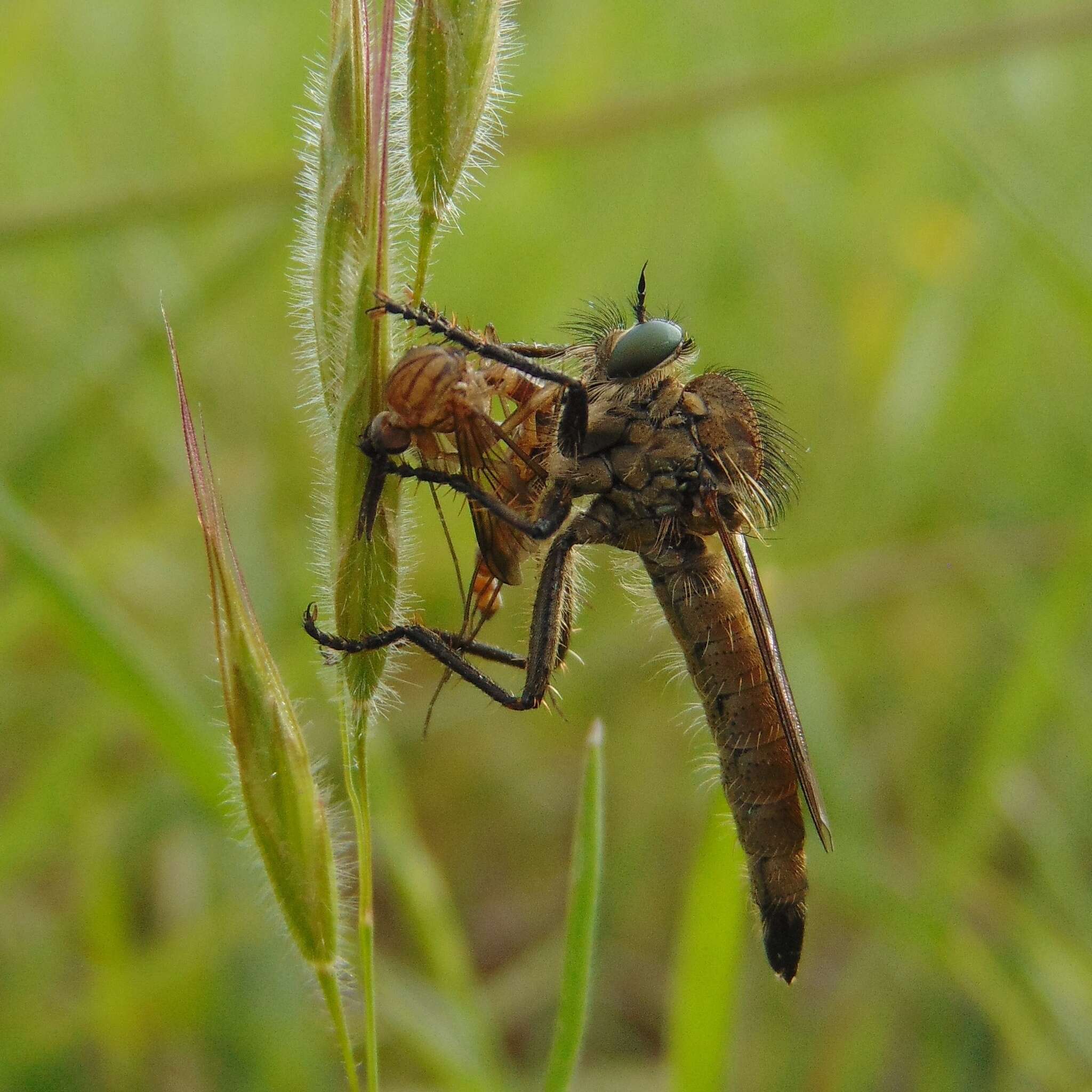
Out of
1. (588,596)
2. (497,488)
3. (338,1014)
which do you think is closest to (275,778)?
(338,1014)

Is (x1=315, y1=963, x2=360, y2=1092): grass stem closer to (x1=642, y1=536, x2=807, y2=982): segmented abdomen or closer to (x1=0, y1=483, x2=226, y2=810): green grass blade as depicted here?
(x1=0, y1=483, x2=226, y2=810): green grass blade

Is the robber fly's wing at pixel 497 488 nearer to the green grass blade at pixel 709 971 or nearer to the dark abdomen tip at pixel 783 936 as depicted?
the green grass blade at pixel 709 971

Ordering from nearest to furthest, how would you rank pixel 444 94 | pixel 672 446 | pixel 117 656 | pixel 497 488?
pixel 444 94, pixel 117 656, pixel 497 488, pixel 672 446

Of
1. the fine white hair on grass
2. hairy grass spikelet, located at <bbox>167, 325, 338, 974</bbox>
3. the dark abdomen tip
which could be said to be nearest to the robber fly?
the dark abdomen tip

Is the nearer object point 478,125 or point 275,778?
point 275,778

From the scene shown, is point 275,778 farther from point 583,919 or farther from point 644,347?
point 644,347

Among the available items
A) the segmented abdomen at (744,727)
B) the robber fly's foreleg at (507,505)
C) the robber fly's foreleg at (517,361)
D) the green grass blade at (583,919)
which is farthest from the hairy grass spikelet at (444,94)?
the segmented abdomen at (744,727)

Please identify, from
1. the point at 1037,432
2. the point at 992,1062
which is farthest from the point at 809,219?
the point at 992,1062

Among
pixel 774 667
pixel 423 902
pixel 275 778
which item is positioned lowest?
pixel 423 902
